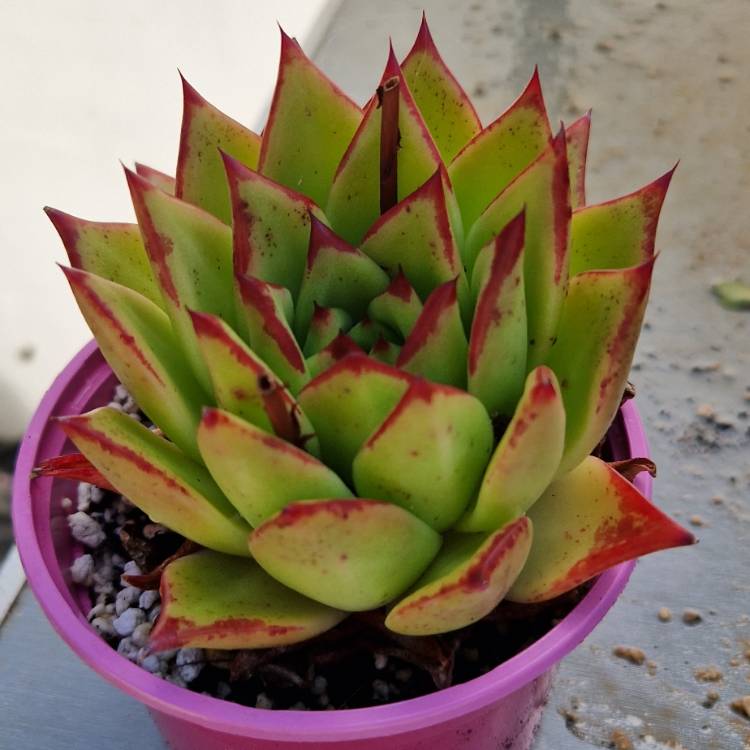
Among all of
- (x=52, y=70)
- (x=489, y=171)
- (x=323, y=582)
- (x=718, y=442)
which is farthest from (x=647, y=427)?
(x=52, y=70)

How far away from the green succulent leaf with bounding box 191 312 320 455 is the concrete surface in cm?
42

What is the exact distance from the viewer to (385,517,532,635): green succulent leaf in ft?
1.30

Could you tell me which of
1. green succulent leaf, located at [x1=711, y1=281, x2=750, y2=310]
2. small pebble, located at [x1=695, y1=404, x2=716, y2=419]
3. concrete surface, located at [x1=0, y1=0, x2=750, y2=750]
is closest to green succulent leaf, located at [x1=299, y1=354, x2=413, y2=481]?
concrete surface, located at [x1=0, y1=0, x2=750, y2=750]

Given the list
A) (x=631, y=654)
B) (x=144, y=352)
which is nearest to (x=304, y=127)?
(x=144, y=352)

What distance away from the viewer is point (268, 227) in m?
0.47

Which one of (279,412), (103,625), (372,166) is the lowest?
(103,625)

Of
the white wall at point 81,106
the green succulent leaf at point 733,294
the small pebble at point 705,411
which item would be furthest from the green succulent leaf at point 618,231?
the white wall at point 81,106

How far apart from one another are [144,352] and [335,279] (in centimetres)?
10

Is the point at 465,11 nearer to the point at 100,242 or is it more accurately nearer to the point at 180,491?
the point at 100,242

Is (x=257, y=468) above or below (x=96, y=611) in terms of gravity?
above

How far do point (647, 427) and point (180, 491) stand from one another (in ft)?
1.97

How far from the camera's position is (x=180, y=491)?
0.43 metres

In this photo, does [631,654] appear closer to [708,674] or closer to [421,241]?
[708,674]

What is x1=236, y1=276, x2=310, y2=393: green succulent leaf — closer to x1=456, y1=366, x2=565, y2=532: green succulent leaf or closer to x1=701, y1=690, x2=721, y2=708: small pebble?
x1=456, y1=366, x2=565, y2=532: green succulent leaf
